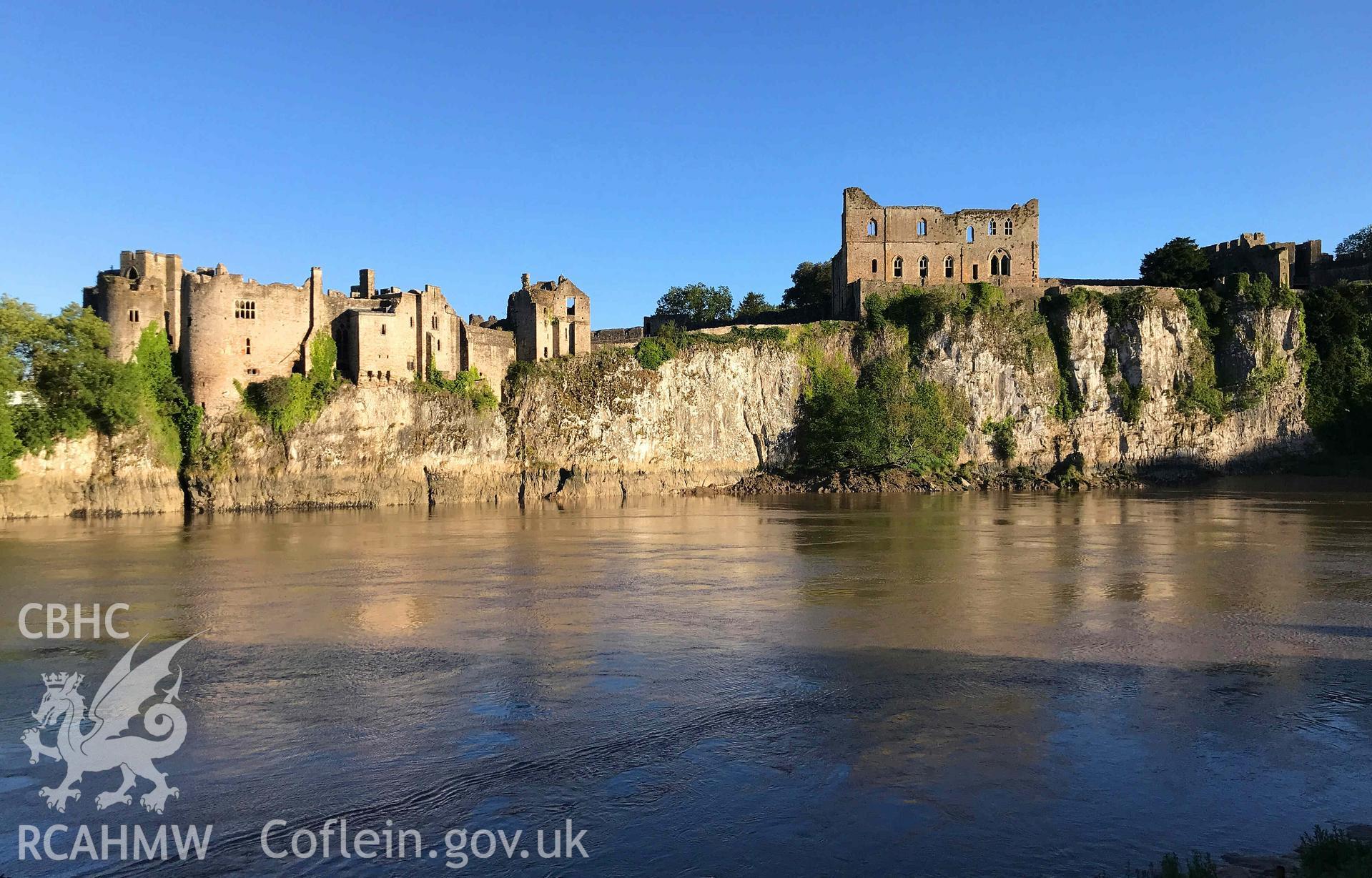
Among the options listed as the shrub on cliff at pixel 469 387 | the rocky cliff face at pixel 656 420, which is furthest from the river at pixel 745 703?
the rocky cliff face at pixel 656 420

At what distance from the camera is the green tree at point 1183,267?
220 ft

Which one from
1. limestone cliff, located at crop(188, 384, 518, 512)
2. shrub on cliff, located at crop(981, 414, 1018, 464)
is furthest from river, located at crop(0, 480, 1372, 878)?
shrub on cliff, located at crop(981, 414, 1018, 464)

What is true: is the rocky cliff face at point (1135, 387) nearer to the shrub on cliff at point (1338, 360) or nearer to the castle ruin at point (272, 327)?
the shrub on cliff at point (1338, 360)

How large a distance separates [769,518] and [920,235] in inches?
1322

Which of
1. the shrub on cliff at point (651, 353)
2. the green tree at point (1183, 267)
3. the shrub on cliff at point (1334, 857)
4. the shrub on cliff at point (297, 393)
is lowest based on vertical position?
the shrub on cliff at point (1334, 857)

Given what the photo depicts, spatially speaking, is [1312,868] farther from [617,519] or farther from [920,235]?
[920,235]

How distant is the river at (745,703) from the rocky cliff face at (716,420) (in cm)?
1955

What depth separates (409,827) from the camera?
29.0 feet

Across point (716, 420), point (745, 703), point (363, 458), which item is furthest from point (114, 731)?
point (716, 420)

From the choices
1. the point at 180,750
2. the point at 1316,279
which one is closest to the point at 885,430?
the point at 1316,279

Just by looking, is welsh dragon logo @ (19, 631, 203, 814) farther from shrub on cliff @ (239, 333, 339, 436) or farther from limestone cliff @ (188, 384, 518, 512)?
shrub on cliff @ (239, 333, 339, 436)

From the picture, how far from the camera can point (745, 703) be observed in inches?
499

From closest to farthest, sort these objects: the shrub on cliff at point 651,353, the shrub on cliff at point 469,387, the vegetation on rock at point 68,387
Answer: the vegetation on rock at point 68,387 < the shrub on cliff at point 469,387 < the shrub on cliff at point 651,353

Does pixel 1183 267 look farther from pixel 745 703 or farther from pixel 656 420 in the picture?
pixel 745 703
